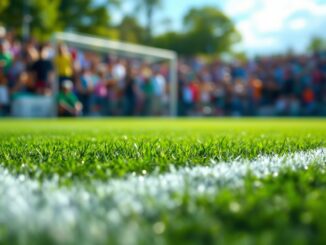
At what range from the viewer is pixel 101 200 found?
1.49 m

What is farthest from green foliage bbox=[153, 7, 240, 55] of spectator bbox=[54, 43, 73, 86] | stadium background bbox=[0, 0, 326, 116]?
spectator bbox=[54, 43, 73, 86]

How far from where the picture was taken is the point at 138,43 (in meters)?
47.0

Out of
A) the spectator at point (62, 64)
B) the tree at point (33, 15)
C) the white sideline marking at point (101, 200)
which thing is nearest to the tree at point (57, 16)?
the tree at point (33, 15)

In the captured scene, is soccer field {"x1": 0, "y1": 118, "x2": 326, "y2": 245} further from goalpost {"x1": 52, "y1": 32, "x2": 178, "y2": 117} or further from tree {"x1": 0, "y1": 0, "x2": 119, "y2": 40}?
tree {"x1": 0, "y1": 0, "x2": 119, "y2": 40}

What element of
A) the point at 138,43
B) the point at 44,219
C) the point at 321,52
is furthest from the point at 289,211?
the point at 138,43

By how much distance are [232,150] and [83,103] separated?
12508 mm

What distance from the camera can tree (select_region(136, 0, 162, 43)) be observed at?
46.4 m

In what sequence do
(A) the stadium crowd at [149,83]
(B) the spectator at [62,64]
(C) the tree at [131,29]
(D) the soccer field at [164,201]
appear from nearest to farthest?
1. (D) the soccer field at [164,201]
2. (B) the spectator at [62,64]
3. (A) the stadium crowd at [149,83]
4. (C) the tree at [131,29]

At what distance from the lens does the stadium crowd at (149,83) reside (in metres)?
14.0

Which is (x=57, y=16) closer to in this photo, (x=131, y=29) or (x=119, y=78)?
(x=131, y=29)

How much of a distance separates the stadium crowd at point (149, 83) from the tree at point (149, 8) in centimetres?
2276

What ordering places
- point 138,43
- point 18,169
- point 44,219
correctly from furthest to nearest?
point 138,43 < point 18,169 < point 44,219

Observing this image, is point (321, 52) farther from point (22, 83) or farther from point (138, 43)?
point (138, 43)

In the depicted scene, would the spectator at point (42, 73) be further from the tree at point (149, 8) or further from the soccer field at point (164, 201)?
the tree at point (149, 8)
